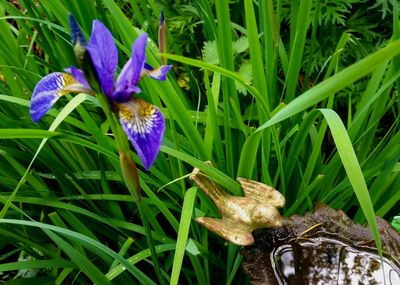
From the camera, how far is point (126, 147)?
83 centimetres

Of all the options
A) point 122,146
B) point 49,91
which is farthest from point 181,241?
point 49,91

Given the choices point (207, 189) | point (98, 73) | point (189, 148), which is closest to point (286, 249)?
point (207, 189)

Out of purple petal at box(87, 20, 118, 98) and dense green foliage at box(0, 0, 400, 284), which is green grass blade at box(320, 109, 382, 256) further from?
purple petal at box(87, 20, 118, 98)

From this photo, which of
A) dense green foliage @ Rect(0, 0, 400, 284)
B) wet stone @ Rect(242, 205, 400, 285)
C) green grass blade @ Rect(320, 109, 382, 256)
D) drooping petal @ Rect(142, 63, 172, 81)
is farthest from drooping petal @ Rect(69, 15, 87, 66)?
wet stone @ Rect(242, 205, 400, 285)

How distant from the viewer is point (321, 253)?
1.11 m

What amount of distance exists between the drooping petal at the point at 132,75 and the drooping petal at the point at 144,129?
19mm

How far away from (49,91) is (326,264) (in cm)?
63

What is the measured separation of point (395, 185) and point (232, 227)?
1.74 feet

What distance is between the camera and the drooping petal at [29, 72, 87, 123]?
2.62 ft

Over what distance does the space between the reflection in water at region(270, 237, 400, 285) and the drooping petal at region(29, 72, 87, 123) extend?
0.54m

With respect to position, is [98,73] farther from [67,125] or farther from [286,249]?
[67,125]

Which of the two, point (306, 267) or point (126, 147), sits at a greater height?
point (126, 147)

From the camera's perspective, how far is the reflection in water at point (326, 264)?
3.56 feet

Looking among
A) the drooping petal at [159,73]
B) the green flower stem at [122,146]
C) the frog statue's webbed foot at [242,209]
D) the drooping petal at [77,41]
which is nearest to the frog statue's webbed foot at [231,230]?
the frog statue's webbed foot at [242,209]
